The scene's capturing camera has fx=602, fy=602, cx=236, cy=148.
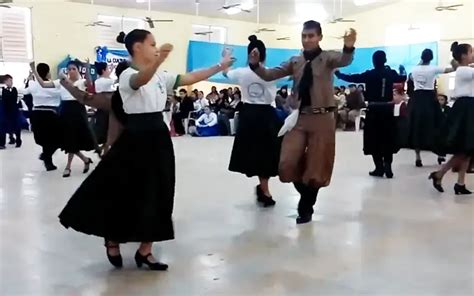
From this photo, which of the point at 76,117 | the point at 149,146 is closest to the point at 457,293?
the point at 149,146

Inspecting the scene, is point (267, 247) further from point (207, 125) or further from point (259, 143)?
point (207, 125)

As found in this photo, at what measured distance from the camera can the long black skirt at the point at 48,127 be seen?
6906 millimetres

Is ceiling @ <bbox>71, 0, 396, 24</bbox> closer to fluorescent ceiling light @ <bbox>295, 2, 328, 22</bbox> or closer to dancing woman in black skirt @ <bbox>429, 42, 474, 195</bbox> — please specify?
fluorescent ceiling light @ <bbox>295, 2, 328, 22</bbox>

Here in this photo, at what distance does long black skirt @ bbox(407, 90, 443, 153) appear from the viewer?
714cm

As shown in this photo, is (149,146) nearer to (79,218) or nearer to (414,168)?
(79,218)

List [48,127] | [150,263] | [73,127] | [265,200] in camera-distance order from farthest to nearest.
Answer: [48,127] → [73,127] → [265,200] → [150,263]

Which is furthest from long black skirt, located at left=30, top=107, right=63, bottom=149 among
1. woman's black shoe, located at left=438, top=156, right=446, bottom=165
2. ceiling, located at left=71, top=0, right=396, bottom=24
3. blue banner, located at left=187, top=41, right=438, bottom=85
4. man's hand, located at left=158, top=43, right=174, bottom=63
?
ceiling, located at left=71, top=0, right=396, bottom=24

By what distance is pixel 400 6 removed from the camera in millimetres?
18078

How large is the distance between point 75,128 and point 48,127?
14.7 inches

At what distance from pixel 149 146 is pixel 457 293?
159cm

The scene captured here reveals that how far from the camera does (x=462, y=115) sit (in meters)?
5.12

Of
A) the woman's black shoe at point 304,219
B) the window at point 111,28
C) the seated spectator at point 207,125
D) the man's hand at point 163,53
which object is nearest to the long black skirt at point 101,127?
the woman's black shoe at point 304,219

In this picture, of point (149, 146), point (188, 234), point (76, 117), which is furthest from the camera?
point (76, 117)

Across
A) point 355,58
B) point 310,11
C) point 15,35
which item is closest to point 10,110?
point 15,35
